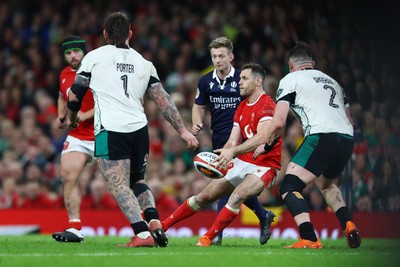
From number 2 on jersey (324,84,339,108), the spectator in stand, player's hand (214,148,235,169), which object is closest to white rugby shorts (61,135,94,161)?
player's hand (214,148,235,169)

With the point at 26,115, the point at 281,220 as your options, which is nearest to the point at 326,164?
the point at 281,220

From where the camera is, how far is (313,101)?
1123cm

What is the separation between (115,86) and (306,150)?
223cm

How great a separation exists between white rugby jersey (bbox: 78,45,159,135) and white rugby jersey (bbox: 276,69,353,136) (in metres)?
1.61

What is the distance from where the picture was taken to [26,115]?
2164 cm

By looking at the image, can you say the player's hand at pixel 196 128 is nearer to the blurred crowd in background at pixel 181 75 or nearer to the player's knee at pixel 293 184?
the player's knee at pixel 293 184

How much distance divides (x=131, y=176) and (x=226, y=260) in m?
2.21

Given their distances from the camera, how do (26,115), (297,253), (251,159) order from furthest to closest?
(26,115) → (251,159) → (297,253)

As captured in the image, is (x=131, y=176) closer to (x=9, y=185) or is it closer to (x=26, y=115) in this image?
(x=9, y=185)

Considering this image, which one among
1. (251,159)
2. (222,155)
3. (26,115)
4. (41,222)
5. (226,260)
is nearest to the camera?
(226,260)

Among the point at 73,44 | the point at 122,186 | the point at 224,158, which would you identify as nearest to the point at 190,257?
the point at 122,186

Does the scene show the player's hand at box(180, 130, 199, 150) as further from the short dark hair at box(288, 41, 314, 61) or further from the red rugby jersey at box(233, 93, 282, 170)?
the short dark hair at box(288, 41, 314, 61)

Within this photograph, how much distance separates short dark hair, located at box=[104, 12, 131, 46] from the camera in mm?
10859

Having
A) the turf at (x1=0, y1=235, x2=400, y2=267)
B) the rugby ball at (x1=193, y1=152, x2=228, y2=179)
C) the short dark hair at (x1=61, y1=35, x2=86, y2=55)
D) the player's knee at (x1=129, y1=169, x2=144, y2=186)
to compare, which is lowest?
the turf at (x1=0, y1=235, x2=400, y2=267)
